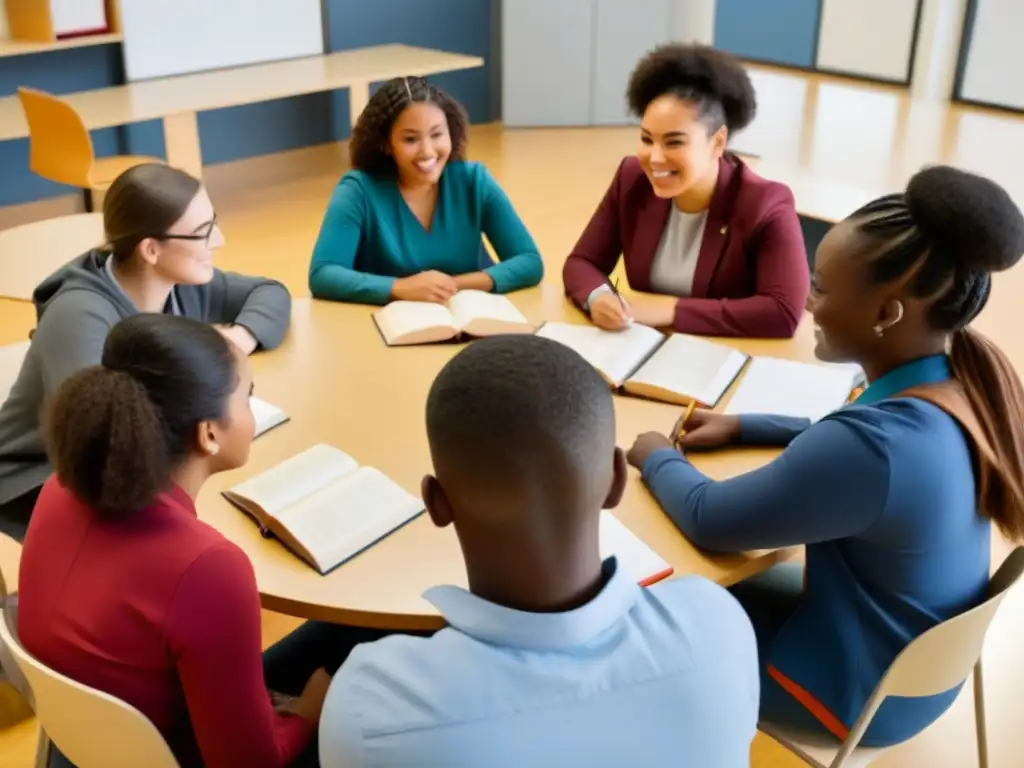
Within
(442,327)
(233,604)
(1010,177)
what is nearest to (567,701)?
(233,604)

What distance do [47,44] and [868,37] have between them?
5.91 m

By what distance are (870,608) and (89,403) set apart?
1078mm


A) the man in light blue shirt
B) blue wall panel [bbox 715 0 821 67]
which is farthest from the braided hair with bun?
blue wall panel [bbox 715 0 821 67]

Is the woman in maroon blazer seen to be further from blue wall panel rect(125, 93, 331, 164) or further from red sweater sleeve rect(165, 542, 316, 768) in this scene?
blue wall panel rect(125, 93, 331, 164)

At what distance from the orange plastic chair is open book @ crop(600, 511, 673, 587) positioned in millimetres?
3131

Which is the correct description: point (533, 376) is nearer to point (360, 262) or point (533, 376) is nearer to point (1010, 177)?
point (360, 262)

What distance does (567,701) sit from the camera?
87 cm

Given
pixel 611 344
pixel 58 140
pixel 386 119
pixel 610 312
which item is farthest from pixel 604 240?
pixel 58 140

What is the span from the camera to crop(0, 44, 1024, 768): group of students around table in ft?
2.97

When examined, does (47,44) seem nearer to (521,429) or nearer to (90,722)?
(90,722)

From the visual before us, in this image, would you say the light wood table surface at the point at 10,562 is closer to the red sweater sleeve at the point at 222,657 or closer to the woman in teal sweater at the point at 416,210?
the red sweater sleeve at the point at 222,657

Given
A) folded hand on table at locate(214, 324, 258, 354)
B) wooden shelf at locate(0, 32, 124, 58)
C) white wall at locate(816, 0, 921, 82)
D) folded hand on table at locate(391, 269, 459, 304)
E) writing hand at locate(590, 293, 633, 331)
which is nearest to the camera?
folded hand on table at locate(214, 324, 258, 354)

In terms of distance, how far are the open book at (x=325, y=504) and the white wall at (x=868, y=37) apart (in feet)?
24.1

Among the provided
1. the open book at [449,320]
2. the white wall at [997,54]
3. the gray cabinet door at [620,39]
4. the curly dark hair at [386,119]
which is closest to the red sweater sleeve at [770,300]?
the open book at [449,320]
